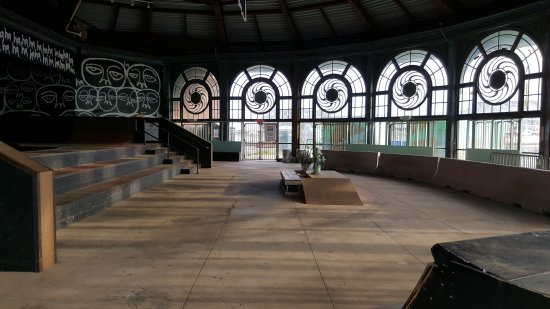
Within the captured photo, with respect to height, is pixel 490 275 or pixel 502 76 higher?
pixel 502 76

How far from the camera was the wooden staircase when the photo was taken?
5852 millimetres

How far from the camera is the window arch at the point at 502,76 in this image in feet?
43.4

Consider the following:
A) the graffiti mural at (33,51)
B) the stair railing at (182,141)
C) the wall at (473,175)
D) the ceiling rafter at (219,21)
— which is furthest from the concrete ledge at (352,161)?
the graffiti mural at (33,51)

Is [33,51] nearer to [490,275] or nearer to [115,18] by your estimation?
[115,18]

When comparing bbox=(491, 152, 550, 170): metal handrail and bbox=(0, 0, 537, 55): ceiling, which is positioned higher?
bbox=(0, 0, 537, 55): ceiling

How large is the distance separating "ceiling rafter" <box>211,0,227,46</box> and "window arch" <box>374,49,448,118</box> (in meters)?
8.67

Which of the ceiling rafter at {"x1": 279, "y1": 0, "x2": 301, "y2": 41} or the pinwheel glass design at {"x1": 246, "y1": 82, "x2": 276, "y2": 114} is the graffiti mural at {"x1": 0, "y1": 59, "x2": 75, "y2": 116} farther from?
the ceiling rafter at {"x1": 279, "y1": 0, "x2": 301, "y2": 41}

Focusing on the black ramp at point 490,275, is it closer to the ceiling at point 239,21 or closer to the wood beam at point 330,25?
the ceiling at point 239,21

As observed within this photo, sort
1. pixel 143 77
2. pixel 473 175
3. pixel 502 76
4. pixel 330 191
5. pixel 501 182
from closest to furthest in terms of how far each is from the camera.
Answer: pixel 330 191 → pixel 501 182 → pixel 473 175 → pixel 502 76 → pixel 143 77

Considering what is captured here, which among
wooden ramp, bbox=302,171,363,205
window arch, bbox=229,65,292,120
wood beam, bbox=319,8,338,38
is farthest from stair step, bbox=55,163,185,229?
wood beam, bbox=319,8,338,38

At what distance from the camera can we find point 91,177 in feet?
24.5

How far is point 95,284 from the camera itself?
11.1 feet

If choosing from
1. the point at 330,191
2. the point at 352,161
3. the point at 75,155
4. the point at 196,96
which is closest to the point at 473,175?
the point at 330,191

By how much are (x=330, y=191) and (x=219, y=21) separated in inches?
548
